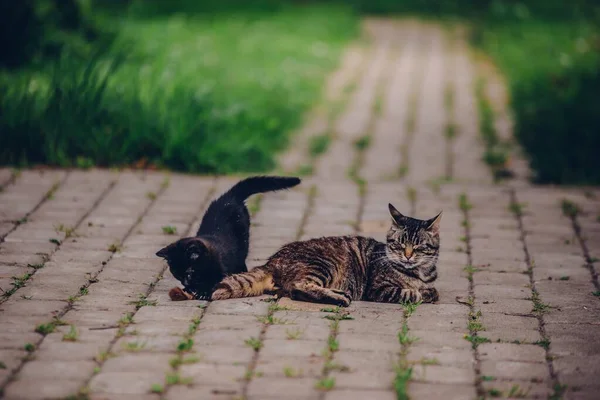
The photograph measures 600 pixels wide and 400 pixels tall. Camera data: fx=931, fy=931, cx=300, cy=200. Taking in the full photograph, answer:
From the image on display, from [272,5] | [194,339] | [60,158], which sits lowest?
[272,5]

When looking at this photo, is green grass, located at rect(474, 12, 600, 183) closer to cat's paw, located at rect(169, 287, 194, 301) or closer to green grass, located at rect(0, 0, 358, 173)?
green grass, located at rect(0, 0, 358, 173)

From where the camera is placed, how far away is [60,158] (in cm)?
846

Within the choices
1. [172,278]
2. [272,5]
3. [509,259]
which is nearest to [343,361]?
[172,278]

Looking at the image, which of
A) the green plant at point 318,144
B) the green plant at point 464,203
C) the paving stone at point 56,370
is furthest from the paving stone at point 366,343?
the green plant at point 318,144

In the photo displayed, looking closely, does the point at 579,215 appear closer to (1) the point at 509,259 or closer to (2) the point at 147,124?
(1) the point at 509,259

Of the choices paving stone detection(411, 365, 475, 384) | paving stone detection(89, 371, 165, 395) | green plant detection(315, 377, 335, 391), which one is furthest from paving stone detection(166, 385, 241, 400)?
paving stone detection(411, 365, 475, 384)

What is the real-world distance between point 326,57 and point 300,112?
371 cm

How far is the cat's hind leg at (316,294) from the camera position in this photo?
5410mm

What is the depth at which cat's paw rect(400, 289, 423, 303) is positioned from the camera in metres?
5.52

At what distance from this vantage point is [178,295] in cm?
544

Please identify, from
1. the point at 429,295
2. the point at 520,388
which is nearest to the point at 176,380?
the point at 520,388

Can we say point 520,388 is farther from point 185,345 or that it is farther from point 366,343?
point 185,345

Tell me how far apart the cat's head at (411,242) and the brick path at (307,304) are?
290 millimetres

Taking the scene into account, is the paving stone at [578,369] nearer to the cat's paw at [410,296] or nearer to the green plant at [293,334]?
the cat's paw at [410,296]
